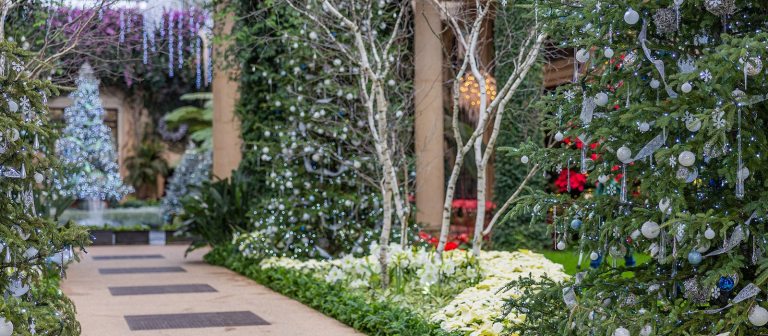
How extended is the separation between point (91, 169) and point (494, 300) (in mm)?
14903

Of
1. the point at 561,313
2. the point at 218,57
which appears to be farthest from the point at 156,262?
the point at 561,313

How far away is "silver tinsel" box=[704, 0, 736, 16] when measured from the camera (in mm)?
4348

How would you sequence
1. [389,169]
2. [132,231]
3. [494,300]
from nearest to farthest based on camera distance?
[494,300], [389,169], [132,231]

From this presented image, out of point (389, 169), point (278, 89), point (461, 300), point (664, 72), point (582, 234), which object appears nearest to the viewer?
point (664, 72)

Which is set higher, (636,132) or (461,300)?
(636,132)

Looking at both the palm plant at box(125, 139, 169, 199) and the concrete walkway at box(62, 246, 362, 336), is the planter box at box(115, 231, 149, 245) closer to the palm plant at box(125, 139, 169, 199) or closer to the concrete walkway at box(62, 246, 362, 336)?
the concrete walkway at box(62, 246, 362, 336)

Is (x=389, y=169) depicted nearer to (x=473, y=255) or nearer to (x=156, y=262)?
(x=473, y=255)

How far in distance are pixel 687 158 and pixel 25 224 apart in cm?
325

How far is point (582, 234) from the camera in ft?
16.1

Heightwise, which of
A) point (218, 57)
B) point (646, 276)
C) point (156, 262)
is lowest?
point (156, 262)

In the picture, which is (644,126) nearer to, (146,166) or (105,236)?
(105,236)

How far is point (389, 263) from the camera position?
30.3ft

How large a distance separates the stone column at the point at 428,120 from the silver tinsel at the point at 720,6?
26.2ft

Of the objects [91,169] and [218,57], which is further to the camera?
[91,169]
